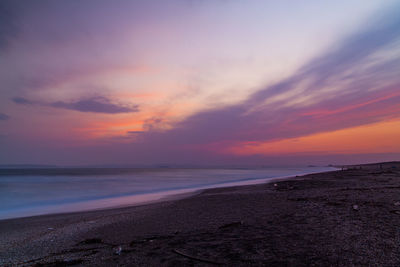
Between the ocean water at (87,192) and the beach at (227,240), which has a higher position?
the beach at (227,240)

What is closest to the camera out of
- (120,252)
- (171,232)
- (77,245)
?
(120,252)

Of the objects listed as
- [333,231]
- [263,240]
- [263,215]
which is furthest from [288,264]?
[263,215]

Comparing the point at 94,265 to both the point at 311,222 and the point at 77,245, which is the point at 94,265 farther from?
the point at 311,222

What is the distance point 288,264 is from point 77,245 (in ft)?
13.9

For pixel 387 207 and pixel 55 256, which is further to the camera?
pixel 387 207

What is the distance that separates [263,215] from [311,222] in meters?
1.40

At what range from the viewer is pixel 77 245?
509 centimetres

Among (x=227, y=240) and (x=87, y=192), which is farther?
A: (x=87, y=192)

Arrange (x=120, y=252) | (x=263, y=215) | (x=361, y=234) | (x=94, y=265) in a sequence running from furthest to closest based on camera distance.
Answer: (x=263, y=215), (x=361, y=234), (x=120, y=252), (x=94, y=265)

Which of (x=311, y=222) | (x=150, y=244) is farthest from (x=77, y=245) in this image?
(x=311, y=222)

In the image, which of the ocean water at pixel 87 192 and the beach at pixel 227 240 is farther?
the ocean water at pixel 87 192

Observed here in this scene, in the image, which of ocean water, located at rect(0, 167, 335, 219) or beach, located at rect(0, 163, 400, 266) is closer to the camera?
beach, located at rect(0, 163, 400, 266)

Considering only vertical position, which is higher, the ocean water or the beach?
the beach

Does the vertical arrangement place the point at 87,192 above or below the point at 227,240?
below
